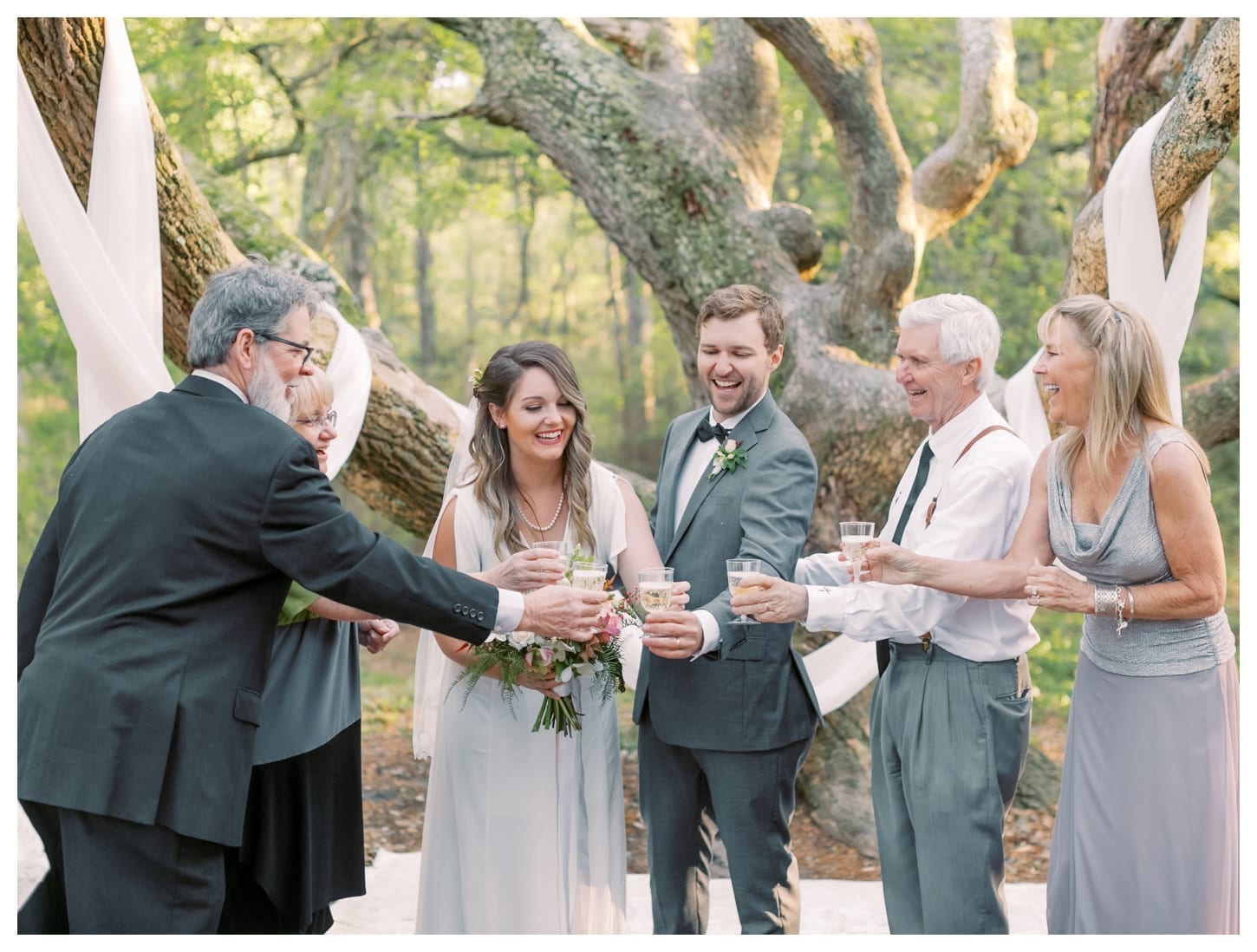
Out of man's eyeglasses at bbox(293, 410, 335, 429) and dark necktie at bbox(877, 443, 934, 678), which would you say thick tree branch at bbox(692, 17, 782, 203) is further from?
man's eyeglasses at bbox(293, 410, 335, 429)

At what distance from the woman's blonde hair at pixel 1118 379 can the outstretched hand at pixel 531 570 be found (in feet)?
5.07

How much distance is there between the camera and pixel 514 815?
11.9 feet

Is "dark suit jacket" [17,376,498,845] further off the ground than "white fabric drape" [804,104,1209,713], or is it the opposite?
"white fabric drape" [804,104,1209,713]

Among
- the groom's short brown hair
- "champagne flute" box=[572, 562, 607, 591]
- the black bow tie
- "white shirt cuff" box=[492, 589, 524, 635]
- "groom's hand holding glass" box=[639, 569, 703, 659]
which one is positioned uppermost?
the groom's short brown hair

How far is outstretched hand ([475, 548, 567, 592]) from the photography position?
3465 mm

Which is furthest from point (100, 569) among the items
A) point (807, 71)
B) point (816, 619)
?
point (807, 71)

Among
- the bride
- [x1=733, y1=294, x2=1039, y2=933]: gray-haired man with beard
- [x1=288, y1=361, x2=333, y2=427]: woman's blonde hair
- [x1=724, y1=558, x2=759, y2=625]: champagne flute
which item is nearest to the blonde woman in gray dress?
[x1=733, y1=294, x2=1039, y2=933]: gray-haired man with beard

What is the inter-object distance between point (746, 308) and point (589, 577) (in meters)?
1.00

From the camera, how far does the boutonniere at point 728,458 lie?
3670mm

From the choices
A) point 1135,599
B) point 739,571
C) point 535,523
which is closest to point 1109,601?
point 1135,599

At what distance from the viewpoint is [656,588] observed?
10.9ft

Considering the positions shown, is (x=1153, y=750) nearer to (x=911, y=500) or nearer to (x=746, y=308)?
(x=911, y=500)

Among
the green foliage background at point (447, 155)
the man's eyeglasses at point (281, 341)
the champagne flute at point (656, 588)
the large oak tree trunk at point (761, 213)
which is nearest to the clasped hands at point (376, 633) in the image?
the champagne flute at point (656, 588)

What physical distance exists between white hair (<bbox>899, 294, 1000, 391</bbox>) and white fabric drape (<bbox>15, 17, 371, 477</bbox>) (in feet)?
8.73
